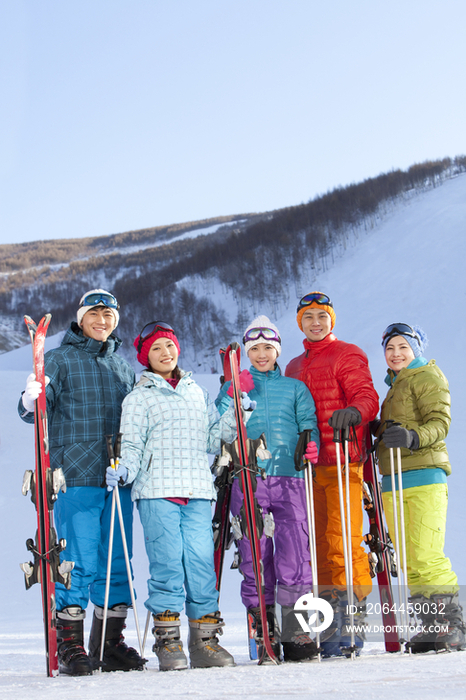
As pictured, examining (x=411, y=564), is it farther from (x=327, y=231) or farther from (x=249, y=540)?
(x=327, y=231)

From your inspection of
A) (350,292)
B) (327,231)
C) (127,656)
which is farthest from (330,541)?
(327,231)

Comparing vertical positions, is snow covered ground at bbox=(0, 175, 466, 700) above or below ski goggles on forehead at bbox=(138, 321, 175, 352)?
below

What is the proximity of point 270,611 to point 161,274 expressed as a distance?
34078 mm

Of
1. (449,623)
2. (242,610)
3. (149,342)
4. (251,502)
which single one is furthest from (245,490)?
(242,610)

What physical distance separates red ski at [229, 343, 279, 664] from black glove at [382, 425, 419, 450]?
713mm

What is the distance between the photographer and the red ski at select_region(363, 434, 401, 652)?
314 cm

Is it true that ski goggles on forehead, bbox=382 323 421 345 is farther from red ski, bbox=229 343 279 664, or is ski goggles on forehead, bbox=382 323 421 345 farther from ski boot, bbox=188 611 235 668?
ski boot, bbox=188 611 235 668

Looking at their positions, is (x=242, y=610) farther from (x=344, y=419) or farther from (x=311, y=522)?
(x=344, y=419)

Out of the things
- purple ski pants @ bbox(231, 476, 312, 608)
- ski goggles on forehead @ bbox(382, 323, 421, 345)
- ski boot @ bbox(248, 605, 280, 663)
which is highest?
ski goggles on forehead @ bbox(382, 323, 421, 345)

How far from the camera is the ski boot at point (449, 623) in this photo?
278cm

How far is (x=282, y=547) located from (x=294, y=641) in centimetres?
42

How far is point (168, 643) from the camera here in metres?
2.52

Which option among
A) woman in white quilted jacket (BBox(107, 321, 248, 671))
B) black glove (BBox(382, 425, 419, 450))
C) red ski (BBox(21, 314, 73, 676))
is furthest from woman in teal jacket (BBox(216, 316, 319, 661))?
red ski (BBox(21, 314, 73, 676))

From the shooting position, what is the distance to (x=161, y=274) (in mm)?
36062
